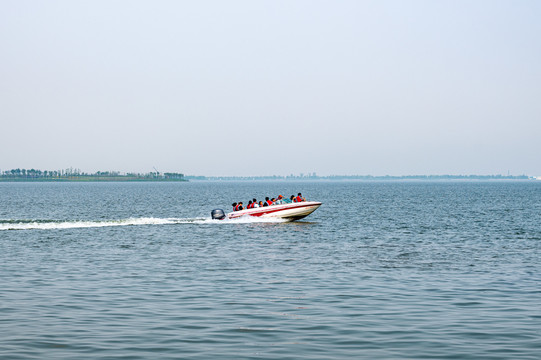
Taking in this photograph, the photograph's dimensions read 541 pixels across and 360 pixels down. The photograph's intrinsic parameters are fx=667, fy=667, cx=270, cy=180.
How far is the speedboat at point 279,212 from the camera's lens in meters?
61.1

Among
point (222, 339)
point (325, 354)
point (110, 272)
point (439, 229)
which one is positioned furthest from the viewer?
point (439, 229)

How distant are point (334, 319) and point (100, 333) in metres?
6.53

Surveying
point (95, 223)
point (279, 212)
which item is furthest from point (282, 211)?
point (95, 223)

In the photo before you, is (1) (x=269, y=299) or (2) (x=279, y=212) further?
(2) (x=279, y=212)

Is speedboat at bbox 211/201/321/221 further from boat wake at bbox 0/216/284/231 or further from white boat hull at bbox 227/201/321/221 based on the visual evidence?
boat wake at bbox 0/216/284/231

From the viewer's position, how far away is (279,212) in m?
61.7

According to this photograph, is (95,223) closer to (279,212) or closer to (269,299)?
(279,212)

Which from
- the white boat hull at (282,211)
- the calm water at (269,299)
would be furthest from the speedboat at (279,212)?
the calm water at (269,299)

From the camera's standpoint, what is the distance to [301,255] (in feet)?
121

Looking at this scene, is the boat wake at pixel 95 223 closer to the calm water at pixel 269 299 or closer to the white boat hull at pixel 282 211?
the white boat hull at pixel 282 211

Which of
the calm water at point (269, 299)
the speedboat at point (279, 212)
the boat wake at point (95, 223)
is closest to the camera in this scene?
the calm water at point (269, 299)

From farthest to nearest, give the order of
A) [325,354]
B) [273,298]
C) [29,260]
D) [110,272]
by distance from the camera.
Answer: [29,260]
[110,272]
[273,298]
[325,354]

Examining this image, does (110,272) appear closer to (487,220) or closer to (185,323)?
(185,323)

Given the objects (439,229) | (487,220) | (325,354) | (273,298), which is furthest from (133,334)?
(487,220)
